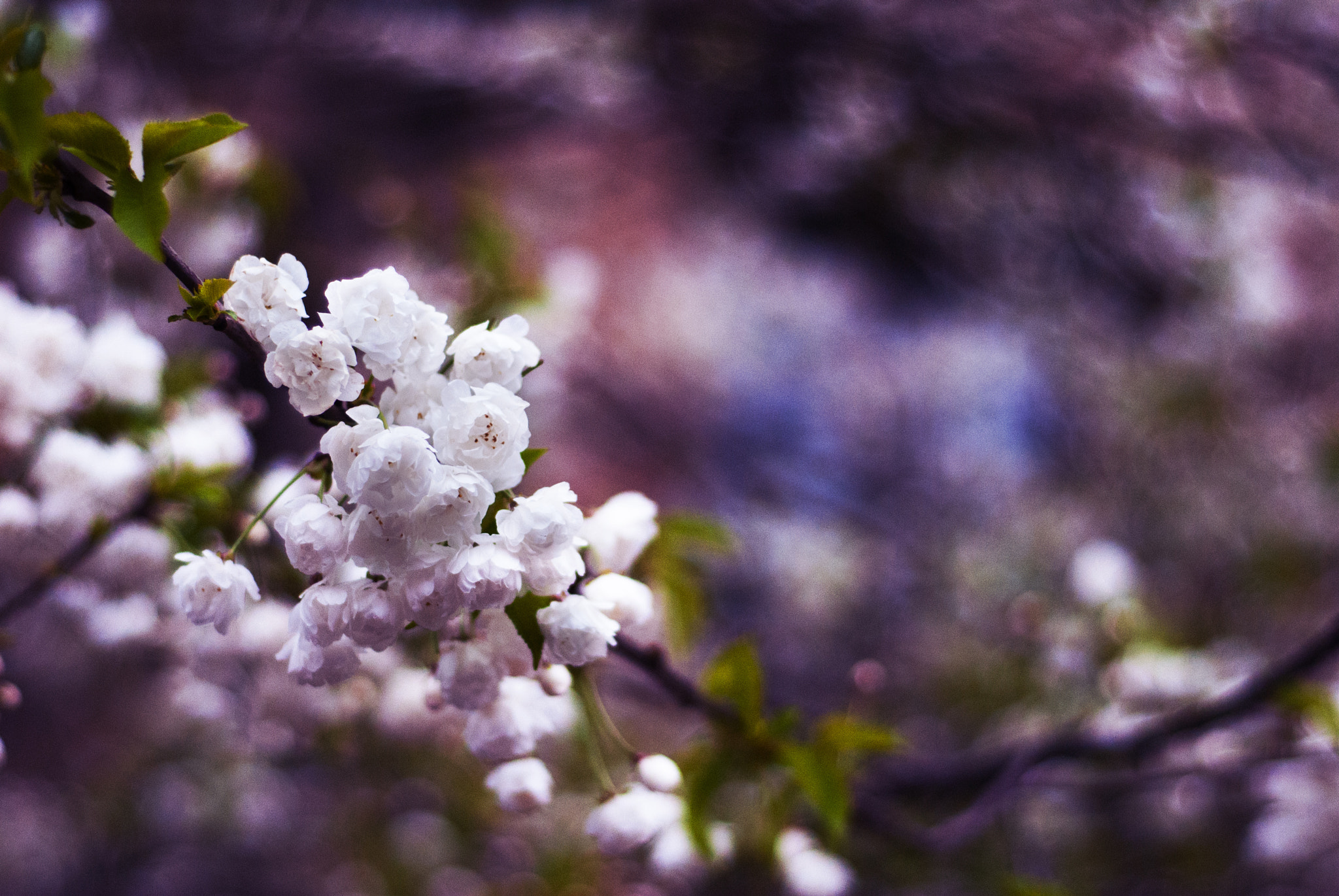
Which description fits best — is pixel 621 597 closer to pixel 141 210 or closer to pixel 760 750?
pixel 760 750

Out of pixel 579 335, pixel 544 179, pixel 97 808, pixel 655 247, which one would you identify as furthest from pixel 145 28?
pixel 97 808

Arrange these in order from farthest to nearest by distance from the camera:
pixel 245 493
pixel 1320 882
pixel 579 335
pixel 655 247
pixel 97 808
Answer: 1. pixel 655 247
2. pixel 579 335
3. pixel 97 808
4. pixel 1320 882
5. pixel 245 493

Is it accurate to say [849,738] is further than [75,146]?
Yes

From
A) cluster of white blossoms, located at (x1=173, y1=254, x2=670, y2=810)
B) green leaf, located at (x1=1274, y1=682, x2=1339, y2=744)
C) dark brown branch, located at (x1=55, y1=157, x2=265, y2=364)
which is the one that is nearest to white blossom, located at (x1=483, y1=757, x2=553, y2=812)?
cluster of white blossoms, located at (x1=173, y1=254, x2=670, y2=810)

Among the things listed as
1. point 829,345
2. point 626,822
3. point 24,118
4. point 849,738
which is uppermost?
point 829,345

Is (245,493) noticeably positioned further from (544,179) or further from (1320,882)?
(1320,882)

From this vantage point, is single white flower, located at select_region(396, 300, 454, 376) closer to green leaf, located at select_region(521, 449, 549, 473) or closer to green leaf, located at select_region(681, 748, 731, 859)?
green leaf, located at select_region(521, 449, 549, 473)

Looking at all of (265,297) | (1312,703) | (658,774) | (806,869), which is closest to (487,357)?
(265,297)

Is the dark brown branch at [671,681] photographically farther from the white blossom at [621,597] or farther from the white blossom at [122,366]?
the white blossom at [122,366]
